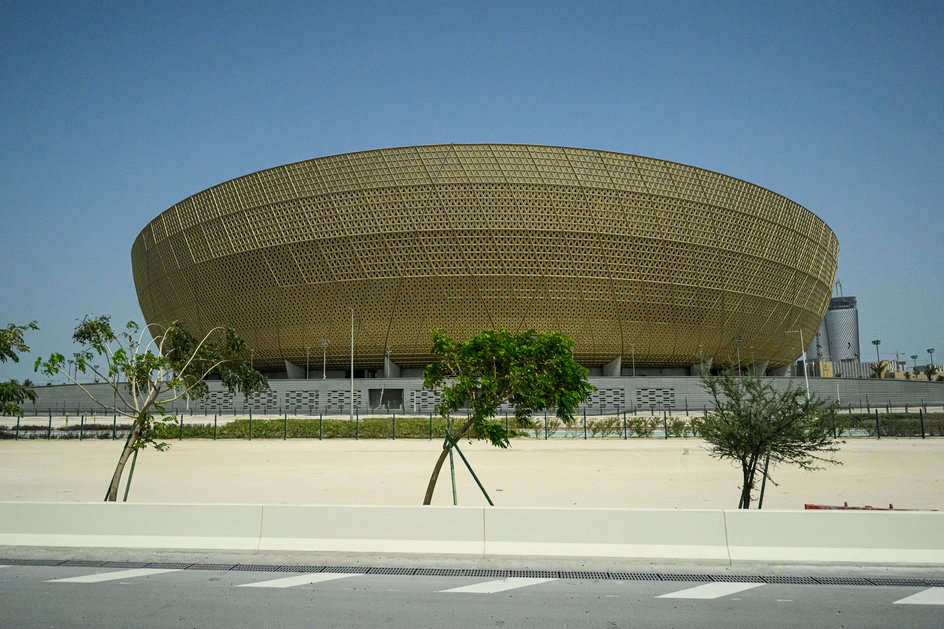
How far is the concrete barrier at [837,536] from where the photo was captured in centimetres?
658

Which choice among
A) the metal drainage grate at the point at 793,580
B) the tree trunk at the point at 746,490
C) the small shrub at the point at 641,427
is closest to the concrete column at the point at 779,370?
the small shrub at the point at 641,427

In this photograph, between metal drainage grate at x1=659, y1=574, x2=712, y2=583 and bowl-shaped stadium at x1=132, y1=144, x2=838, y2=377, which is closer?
metal drainage grate at x1=659, y1=574, x2=712, y2=583

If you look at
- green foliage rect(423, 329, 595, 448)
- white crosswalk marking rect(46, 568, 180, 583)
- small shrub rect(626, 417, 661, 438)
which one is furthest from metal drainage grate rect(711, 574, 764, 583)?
small shrub rect(626, 417, 661, 438)

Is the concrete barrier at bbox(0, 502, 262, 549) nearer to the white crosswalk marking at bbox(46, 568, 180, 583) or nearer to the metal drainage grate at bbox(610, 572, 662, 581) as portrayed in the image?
the white crosswalk marking at bbox(46, 568, 180, 583)

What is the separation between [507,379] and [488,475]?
22.9ft

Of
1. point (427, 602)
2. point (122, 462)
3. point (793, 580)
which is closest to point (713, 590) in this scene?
point (793, 580)

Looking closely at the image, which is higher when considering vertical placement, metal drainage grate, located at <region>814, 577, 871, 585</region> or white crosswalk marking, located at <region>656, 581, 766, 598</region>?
white crosswalk marking, located at <region>656, 581, 766, 598</region>

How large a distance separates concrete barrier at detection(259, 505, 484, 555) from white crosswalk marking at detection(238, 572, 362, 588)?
73 centimetres

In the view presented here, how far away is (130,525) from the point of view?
25.1 ft

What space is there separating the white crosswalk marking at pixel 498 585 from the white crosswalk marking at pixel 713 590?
47.0 inches

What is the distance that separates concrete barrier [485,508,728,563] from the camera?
6.86 metres

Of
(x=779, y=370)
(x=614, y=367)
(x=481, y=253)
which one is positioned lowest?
(x=779, y=370)

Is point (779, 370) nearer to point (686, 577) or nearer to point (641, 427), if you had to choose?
point (641, 427)

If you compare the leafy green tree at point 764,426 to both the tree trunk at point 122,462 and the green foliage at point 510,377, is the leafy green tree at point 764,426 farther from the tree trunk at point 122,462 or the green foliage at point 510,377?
the tree trunk at point 122,462
